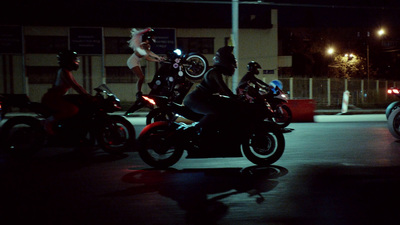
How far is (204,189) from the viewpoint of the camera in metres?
5.33

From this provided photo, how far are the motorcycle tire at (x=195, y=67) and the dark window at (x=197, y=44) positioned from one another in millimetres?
28958

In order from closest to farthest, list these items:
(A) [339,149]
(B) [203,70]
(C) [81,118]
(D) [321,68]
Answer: (C) [81,118] < (A) [339,149] < (B) [203,70] < (D) [321,68]

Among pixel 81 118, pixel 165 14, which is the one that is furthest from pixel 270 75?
pixel 81 118

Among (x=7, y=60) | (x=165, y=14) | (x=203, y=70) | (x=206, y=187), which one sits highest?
(x=165, y=14)

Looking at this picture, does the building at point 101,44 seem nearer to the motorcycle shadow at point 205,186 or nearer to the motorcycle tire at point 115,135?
the motorcycle tire at point 115,135

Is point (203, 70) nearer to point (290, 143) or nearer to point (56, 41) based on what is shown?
point (290, 143)

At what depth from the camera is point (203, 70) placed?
10.5m

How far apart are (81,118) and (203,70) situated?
395 centimetres

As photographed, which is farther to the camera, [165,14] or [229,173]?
[165,14]

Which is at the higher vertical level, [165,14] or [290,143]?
[165,14]

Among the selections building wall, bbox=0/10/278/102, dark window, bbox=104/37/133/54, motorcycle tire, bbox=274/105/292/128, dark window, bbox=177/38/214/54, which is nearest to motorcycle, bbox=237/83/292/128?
motorcycle tire, bbox=274/105/292/128

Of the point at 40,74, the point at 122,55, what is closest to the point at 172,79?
the point at 122,55

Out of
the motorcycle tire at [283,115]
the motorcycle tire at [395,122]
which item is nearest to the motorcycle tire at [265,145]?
the motorcycle tire at [395,122]

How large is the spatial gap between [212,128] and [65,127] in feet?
9.41
